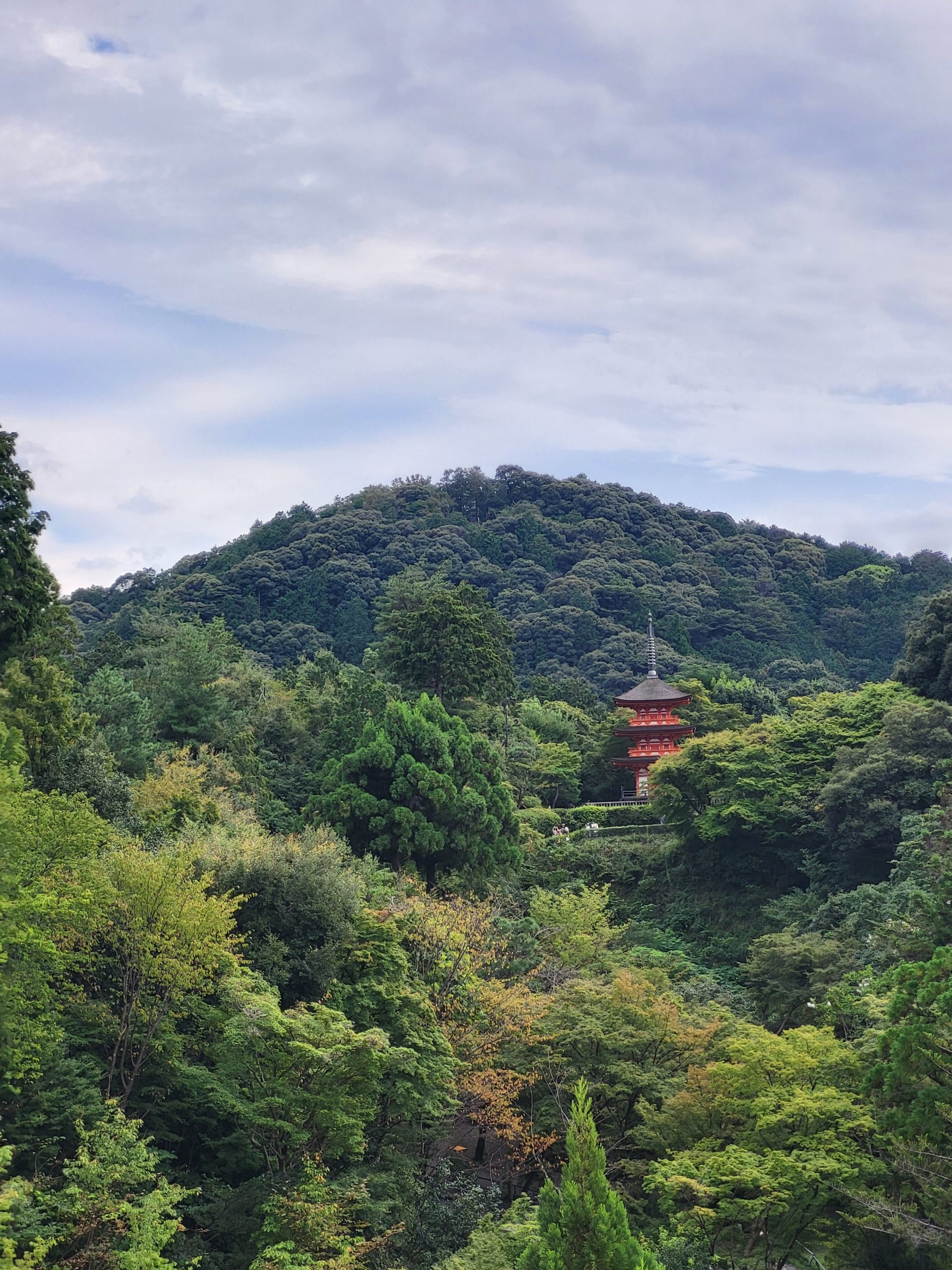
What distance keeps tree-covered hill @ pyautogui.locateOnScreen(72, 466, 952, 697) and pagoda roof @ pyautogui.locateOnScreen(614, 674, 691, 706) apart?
70.1 feet

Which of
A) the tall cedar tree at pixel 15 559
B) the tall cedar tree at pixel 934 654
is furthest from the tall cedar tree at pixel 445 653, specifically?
the tall cedar tree at pixel 15 559

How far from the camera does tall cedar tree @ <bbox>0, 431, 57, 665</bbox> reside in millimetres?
20734

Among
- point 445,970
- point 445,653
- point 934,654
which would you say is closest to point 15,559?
point 445,970

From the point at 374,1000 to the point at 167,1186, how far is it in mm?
5601

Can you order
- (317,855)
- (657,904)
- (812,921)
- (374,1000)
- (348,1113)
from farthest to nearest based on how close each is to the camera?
(657,904), (812,921), (317,855), (374,1000), (348,1113)

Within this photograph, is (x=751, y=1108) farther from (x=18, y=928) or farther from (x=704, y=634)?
(x=704, y=634)

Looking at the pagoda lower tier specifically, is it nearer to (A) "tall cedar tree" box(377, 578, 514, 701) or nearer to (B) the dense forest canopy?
(B) the dense forest canopy

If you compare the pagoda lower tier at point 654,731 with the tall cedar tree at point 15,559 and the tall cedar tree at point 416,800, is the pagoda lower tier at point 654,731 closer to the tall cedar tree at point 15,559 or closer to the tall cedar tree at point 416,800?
the tall cedar tree at point 416,800

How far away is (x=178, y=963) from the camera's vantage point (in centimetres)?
→ 1561

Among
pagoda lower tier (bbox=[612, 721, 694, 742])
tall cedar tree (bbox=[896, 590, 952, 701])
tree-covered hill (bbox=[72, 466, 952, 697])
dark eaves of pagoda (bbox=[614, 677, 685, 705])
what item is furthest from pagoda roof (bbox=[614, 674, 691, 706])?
tree-covered hill (bbox=[72, 466, 952, 697])

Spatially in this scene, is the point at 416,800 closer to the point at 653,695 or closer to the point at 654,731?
the point at 654,731

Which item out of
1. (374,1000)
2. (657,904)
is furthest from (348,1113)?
(657,904)

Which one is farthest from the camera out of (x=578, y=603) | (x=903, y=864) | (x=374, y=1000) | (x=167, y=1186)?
(x=578, y=603)

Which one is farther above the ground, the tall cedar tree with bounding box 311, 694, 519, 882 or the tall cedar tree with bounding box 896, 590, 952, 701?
the tall cedar tree with bounding box 896, 590, 952, 701
